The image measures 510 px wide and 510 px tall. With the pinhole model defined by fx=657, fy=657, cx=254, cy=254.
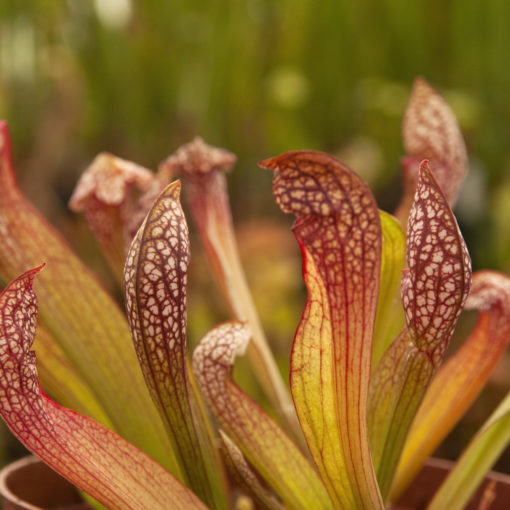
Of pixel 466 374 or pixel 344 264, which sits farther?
pixel 466 374

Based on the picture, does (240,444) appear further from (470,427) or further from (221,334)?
(470,427)

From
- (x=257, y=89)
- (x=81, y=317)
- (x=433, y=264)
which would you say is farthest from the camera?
(x=257, y=89)

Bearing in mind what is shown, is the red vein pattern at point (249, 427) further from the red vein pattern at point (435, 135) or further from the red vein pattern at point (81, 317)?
Answer: the red vein pattern at point (435, 135)

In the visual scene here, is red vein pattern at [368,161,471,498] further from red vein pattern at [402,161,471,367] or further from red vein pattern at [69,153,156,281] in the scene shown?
red vein pattern at [69,153,156,281]

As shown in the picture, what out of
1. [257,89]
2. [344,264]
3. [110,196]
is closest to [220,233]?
[110,196]

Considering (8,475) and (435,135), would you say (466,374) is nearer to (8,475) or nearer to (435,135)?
(435,135)

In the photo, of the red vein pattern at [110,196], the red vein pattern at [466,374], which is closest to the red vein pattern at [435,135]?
the red vein pattern at [466,374]

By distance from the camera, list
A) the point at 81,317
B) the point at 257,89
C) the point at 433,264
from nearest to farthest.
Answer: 1. the point at 433,264
2. the point at 81,317
3. the point at 257,89
